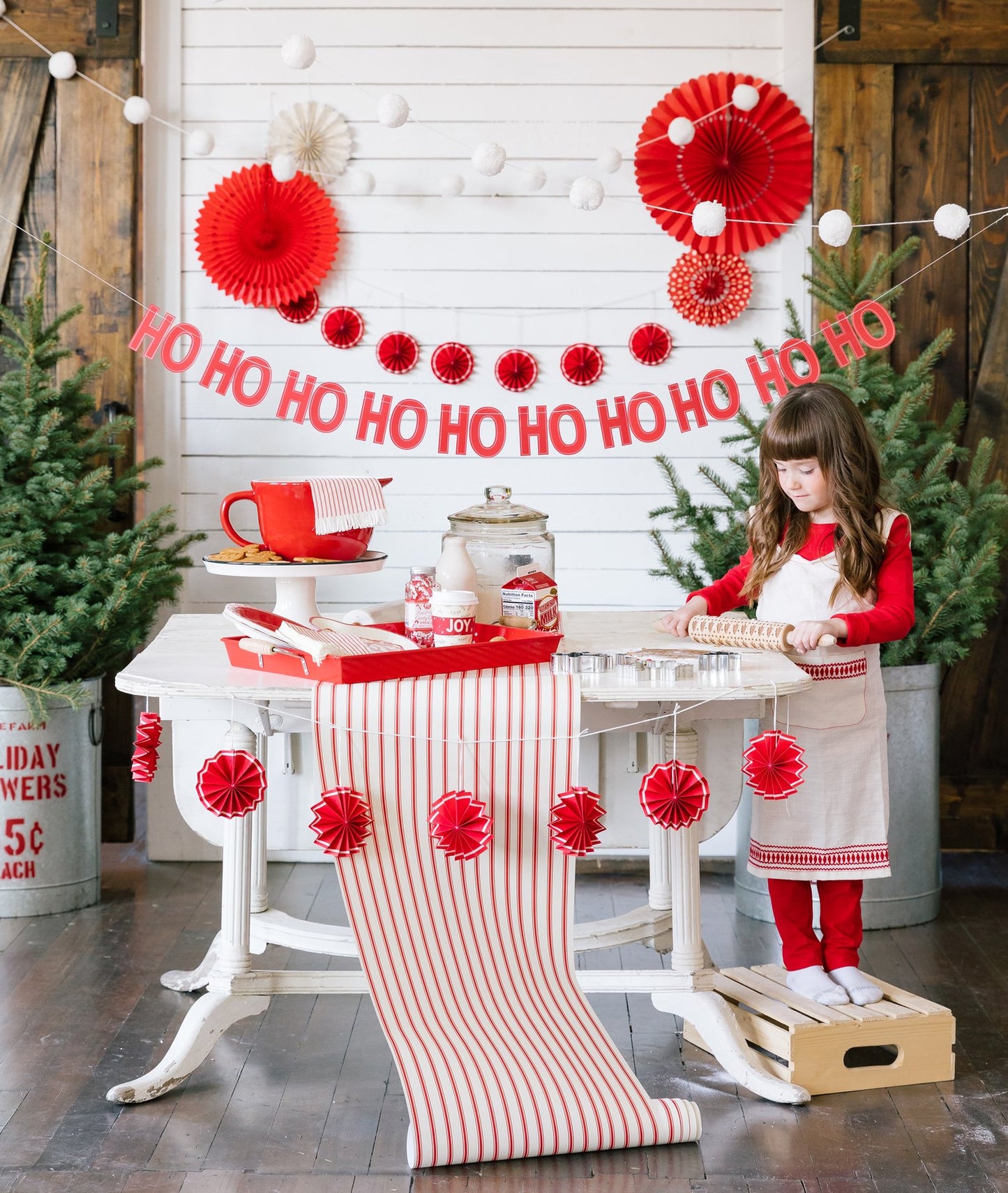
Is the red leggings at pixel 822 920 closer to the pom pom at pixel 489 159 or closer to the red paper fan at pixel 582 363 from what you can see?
the red paper fan at pixel 582 363

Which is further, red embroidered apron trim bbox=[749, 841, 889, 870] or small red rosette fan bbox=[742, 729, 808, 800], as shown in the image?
red embroidered apron trim bbox=[749, 841, 889, 870]

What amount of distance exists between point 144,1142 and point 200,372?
2322 mm

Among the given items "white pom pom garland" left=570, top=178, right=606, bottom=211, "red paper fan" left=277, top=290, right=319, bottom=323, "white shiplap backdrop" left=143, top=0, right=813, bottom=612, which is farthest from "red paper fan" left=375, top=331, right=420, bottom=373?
"white pom pom garland" left=570, top=178, right=606, bottom=211

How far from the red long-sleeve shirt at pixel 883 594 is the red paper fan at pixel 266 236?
170 centimetres

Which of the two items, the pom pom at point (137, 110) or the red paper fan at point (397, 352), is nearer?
the pom pom at point (137, 110)

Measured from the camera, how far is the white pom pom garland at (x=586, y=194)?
3719 millimetres

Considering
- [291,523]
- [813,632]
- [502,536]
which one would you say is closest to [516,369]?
[502,536]

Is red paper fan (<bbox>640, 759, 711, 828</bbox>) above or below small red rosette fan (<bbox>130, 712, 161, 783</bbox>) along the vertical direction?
below

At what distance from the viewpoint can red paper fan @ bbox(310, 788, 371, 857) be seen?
7.54ft

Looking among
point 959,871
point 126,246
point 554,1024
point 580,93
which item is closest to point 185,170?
point 126,246

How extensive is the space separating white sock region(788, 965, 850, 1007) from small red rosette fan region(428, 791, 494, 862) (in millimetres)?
865

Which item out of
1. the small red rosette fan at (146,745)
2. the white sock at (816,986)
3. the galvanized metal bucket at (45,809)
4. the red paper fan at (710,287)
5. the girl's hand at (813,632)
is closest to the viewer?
the small red rosette fan at (146,745)

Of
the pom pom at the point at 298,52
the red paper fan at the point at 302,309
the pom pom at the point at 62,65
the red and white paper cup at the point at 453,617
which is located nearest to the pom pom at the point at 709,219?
the pom pom at the point at 298,52

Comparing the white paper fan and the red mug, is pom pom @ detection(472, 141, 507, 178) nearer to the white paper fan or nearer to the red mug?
the white paper fan
